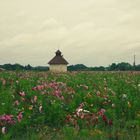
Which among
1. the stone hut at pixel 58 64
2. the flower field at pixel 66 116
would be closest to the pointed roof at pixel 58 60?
the stone hut at pixel 58 64

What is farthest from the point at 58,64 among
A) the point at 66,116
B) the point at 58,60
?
the point at 66,116

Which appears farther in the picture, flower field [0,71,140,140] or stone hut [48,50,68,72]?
stone hut [48,50,68,72]

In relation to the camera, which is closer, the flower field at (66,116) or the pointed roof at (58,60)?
the flower field at (66,116)

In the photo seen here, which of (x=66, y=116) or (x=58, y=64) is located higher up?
(x=58, y=64)

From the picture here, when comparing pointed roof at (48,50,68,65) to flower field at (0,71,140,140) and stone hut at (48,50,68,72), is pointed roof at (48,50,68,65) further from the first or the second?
flower field at (0,71,140,140)

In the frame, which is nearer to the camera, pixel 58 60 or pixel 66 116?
pixel 66 116

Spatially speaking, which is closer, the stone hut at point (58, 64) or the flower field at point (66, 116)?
the flower field at point (66, 116)

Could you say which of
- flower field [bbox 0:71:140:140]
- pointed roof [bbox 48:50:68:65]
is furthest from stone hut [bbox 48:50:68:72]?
flower field [bbox 0:71:140:140]

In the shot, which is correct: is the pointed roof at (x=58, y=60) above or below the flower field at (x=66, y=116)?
above

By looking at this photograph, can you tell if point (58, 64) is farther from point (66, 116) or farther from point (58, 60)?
point (66, 116)

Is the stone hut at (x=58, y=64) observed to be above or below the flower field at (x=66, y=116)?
above

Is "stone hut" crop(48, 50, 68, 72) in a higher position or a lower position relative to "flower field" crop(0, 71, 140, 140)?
higher

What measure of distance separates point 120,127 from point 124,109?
3.84ft

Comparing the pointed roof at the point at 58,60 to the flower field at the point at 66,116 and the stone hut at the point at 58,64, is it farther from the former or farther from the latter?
the flower field at the point at 66,116
